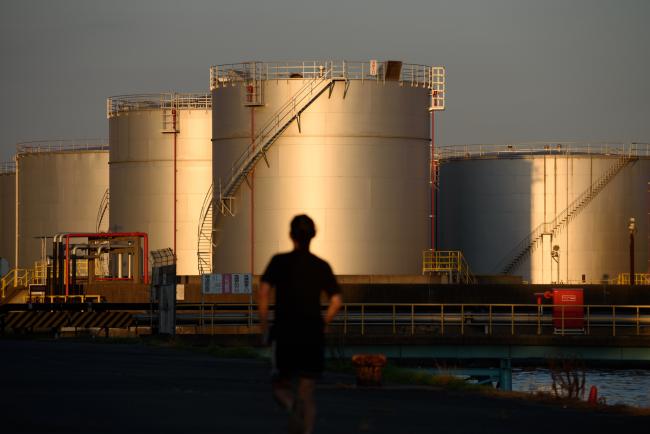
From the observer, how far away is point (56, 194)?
74.8 meters

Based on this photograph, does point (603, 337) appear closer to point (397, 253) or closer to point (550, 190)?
point (397, 253)

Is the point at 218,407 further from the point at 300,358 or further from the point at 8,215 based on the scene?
the point at 8,215

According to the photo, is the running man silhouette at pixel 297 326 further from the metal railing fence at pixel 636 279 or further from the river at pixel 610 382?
the metal railing fence at pixel 636 279

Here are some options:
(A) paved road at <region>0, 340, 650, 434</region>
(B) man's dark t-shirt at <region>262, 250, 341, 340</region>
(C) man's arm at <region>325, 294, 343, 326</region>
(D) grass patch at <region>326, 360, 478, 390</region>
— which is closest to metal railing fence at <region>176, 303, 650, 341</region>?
(D) grass patch at <region>326, 360, 478, 390</region>

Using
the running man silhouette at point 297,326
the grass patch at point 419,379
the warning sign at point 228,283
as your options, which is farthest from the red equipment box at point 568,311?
the running man silhouette at point 297,326

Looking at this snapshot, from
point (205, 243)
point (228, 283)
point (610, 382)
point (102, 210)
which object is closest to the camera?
point (228, 283)

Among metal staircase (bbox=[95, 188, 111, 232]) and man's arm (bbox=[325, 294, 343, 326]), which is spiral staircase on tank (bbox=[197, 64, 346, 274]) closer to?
metal staircase (bbox=[95, 188, 111, 232])

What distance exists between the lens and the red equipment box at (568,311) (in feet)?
128

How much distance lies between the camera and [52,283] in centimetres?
5625

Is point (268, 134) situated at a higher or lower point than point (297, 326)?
higher

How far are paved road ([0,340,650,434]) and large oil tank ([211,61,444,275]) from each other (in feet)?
92.1

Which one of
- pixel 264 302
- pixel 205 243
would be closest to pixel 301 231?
pixel 264 302

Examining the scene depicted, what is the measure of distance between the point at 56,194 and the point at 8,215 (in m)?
11.3

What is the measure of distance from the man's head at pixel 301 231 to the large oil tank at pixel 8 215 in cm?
7140
